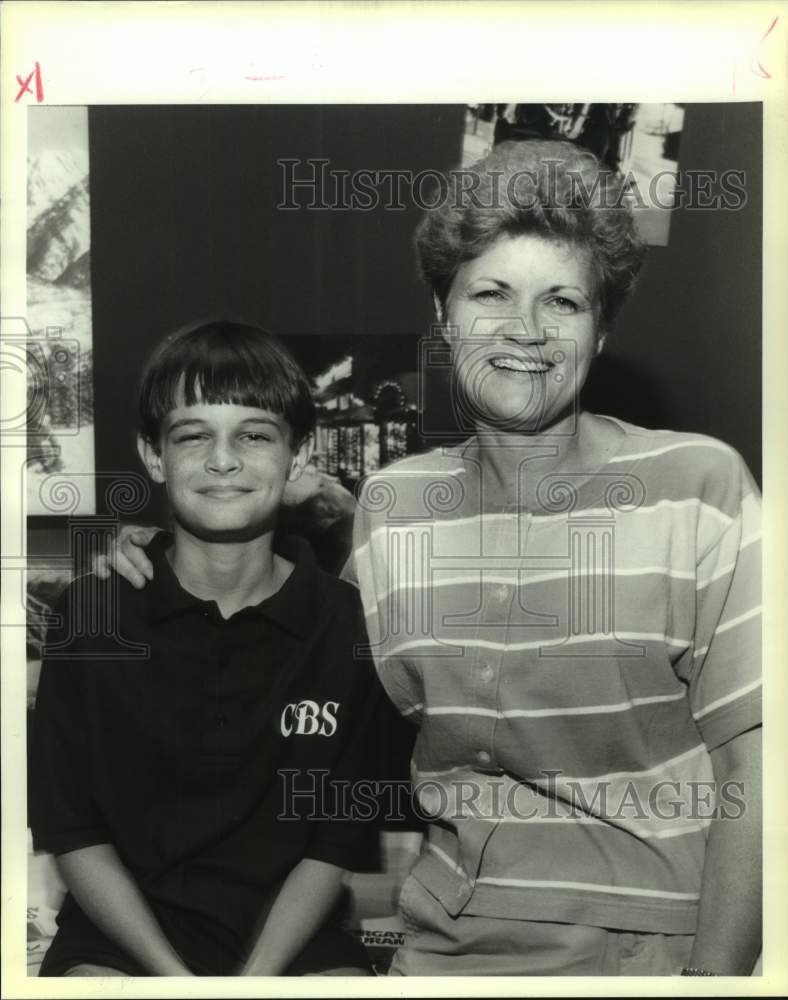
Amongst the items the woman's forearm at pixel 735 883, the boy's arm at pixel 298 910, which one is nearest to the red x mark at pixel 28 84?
the boy's arm at pixel 298 910

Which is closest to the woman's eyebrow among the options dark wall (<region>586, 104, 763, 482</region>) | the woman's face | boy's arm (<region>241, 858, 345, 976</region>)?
the woman's face

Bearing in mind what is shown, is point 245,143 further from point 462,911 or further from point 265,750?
point 462,911

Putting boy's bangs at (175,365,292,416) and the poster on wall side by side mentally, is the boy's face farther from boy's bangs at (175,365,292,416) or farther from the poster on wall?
the poster on wall

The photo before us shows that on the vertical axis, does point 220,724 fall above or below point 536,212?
below

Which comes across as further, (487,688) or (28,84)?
(28,84)

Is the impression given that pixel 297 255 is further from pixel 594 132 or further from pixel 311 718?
pixel 311 718

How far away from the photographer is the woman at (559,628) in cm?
226

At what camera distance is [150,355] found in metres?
2.33

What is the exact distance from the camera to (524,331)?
228 cm

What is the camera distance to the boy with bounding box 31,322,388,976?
2.29m

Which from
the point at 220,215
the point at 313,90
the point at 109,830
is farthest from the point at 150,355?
the point at 109,830

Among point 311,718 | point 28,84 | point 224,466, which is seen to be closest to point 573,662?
point 311,718

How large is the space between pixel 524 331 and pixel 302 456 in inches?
20.8

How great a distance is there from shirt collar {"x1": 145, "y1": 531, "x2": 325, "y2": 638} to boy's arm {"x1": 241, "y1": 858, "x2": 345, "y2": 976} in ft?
1.62
